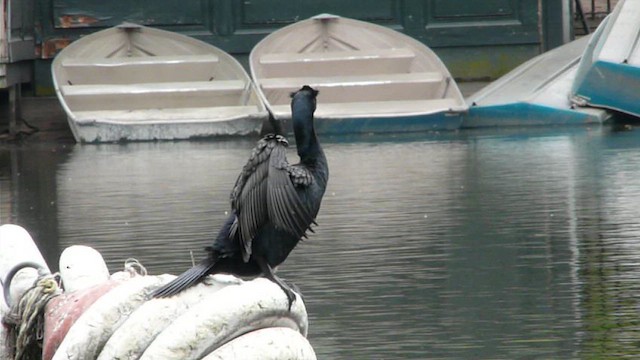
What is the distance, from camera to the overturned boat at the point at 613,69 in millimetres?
17281

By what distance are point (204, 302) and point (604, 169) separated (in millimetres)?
8138

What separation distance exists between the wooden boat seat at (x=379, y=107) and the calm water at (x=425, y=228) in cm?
62

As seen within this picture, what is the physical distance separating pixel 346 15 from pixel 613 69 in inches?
182

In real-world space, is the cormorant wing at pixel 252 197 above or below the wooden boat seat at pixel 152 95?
above

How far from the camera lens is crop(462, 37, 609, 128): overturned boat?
17.7 meters

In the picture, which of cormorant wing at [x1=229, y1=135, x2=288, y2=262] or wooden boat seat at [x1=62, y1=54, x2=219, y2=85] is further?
wooden boat seat at [x1=62, y1=54, x2=219, y2=85]

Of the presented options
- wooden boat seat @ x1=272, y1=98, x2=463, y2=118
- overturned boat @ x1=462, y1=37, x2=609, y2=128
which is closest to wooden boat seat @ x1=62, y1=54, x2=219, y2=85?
wooden boat seat @ x1=272, y1=98, x2=463, y2=118

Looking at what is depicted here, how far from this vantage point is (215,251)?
595 centimetres

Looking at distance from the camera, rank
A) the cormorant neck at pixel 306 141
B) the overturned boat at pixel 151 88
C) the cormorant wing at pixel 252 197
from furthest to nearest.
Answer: the overturned boat at pixel 151 88, the cormorant neck at pixel 306 141, the cormorant wing at pixel 252 197

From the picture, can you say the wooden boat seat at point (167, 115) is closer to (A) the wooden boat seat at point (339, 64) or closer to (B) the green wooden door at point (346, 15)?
(A) the wooden boat seat at point (339, 64)

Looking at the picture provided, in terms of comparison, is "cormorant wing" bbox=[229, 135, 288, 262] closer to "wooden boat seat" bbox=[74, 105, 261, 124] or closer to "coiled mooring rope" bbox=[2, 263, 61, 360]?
"coiled mooring rope" bbox=[2, 263, 61, 360]

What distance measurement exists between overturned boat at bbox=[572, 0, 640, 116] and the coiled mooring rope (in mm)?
11693

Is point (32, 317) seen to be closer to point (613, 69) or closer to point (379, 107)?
point (613, 69)

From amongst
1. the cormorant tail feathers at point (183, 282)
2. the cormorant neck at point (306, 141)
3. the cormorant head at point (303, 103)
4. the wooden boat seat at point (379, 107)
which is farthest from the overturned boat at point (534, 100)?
the cormorant tail feathers at point (183, 282)
